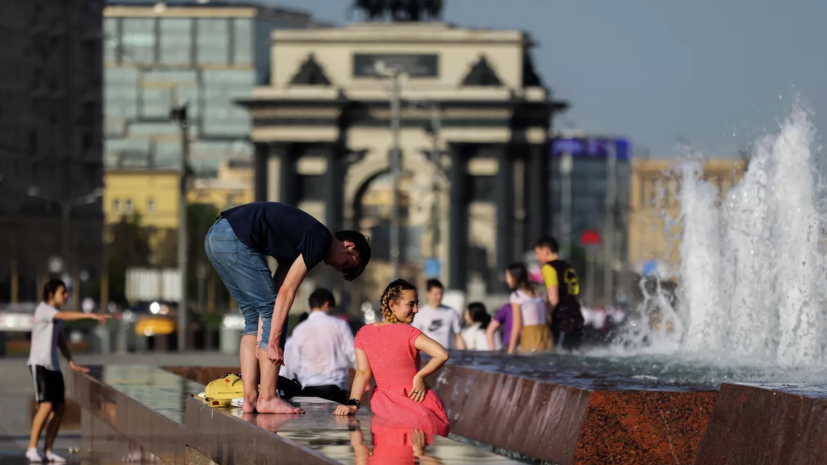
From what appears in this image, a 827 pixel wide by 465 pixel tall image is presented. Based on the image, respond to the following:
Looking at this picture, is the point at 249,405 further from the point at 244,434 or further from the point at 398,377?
the point at 244,434

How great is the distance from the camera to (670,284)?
28406 mm

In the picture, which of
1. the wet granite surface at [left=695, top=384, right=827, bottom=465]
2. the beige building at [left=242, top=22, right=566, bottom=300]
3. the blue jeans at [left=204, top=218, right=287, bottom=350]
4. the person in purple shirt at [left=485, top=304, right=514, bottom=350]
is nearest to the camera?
the wet granite surface at [left=695, top=384, right=827, bottom=465]

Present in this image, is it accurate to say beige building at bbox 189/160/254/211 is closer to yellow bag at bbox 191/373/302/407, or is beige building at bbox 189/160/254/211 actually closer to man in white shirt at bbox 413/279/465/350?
man in white shirt at bbox 413/279/465/350

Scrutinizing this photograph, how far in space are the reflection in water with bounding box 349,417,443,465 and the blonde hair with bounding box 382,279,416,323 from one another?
3.38 ft

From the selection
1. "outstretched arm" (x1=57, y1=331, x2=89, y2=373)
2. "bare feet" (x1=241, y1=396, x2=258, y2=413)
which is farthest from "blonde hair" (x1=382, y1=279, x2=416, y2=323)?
"outstretched arm" (x1=57, y1=331, x2=89, y2=373)

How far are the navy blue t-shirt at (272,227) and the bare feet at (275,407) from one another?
676 millimetres

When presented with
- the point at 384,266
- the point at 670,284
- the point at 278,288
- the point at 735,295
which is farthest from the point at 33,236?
the point at 278,288

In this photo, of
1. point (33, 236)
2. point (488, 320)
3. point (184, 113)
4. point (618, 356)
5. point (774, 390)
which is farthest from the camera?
point (33, 236)

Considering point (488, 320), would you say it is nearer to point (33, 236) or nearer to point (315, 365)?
point (315, 365)

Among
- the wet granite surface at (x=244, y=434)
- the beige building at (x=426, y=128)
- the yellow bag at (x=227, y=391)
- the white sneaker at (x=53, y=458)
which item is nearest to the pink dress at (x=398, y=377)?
the wet granite surface at (x=244, y=434)

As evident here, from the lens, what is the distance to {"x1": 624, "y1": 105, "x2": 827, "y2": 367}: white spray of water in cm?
1667

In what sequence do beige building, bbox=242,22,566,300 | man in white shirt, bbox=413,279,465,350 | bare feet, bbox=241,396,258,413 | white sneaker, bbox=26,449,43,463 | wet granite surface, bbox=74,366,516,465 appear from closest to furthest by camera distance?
wet granite surface, bbox=74,366,516,465 → bare feet, bbox=241,396,258,413 → white sneaker, bbox=26,449,43,463 → man in white shirt, bbox=413,279,465,350 → beige building, bbox=242,22,566,300

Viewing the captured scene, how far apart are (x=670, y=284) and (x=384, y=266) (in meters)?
121

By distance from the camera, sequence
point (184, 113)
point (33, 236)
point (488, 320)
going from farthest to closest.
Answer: point (33, 236)
point (184, 113)
point (488, 320)
